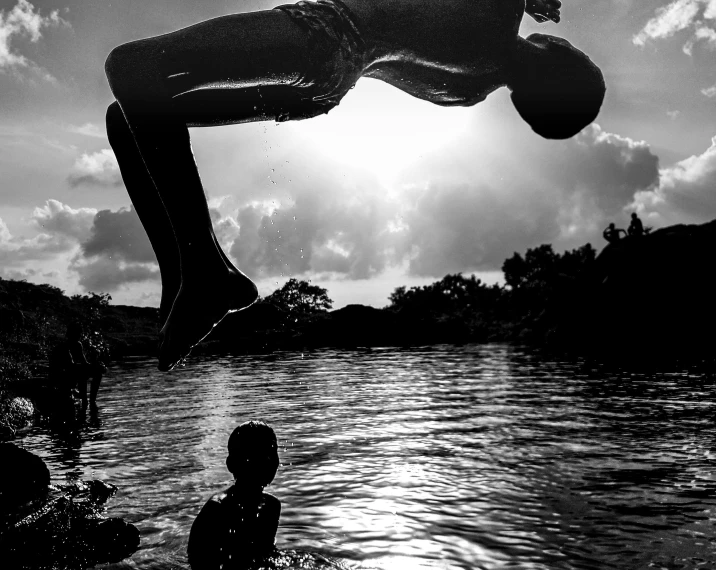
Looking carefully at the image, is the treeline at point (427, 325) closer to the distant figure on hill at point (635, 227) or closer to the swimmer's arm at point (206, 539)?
the distant figure on hill at point (635, 227)

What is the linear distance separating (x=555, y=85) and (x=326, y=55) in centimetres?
78

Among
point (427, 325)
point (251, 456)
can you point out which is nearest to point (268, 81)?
point (251, 456)

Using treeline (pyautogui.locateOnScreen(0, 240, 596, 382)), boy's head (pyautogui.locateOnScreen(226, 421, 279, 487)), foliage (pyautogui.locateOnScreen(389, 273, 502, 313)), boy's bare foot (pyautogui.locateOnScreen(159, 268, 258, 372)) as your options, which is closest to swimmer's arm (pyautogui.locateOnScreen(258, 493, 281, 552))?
boy's head (pyautogui.locateOnScreen(226, 421, 279, 487))

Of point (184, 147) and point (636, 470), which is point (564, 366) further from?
point (184, 147)

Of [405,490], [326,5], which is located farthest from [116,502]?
[326,5]

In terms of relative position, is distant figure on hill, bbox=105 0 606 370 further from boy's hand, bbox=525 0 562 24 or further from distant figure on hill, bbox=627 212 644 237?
distant figure on hill, bbox=627 212 644 237

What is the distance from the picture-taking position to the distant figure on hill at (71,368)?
13.5 metres

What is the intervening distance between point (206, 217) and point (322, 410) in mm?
11640

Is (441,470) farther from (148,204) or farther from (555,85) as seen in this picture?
(148,204)

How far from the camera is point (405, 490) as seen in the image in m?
6.59

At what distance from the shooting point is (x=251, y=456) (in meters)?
4.75

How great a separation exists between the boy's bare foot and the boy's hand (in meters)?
1.29

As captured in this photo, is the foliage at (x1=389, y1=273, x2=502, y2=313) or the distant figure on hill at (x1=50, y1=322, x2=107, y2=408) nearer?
the distant figure on hill at (x1=50, y1=322, x2=107, y2=408)

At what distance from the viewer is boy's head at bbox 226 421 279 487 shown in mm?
4753
